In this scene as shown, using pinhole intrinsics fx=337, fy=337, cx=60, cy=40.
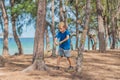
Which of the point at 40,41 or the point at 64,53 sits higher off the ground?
the point at 40,41

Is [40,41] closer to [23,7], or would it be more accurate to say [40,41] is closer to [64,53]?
[64,53]

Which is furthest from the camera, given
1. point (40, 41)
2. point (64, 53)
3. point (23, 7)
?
point (23, 7)

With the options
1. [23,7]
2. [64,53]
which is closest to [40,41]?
[64,53]

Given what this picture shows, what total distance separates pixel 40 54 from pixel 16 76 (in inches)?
48.4

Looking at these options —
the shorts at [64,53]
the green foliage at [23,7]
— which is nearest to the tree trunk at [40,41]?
the shorts at [64,53]

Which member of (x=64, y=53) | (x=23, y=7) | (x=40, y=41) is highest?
(x=23, y=7)

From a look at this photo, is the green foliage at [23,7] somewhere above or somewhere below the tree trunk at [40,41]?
above

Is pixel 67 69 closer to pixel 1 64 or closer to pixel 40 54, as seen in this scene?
pixel 40 54

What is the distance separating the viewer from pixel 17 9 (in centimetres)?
1966

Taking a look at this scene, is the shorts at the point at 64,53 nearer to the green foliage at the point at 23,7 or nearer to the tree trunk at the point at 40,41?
the tree trunk at the point at 40,41

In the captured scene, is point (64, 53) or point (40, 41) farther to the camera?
point (64, 53)

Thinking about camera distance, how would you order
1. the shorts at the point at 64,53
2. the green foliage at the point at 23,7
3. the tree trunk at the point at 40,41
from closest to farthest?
1. the tree trunk at the point at 40,41
2. the shorts at the point at 64,53
3. the green foliage at the point at 23,7

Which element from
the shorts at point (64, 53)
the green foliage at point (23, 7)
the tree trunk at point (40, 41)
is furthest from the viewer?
the green foliage at point (23, 7)

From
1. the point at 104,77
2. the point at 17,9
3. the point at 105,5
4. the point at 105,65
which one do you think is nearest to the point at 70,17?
the point at 105,5
